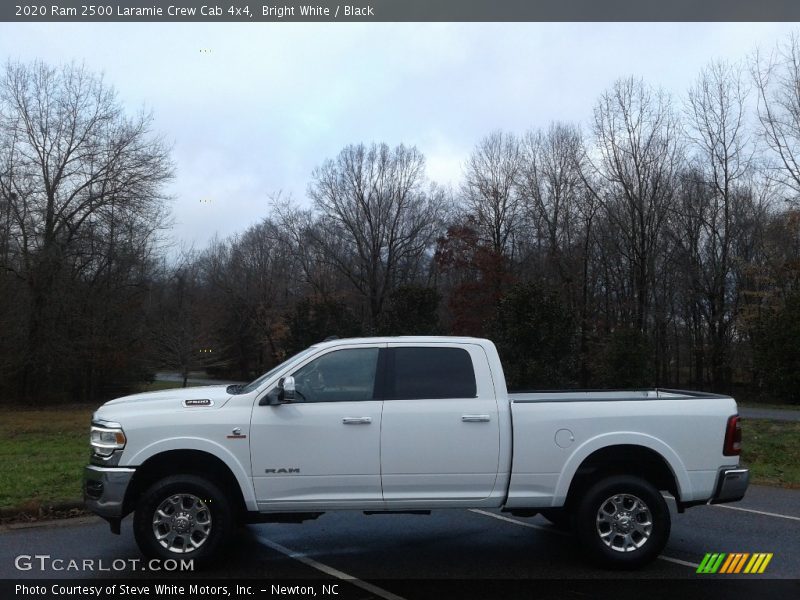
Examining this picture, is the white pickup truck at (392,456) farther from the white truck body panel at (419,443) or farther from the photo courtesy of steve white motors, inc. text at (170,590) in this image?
the photo courtesy of steve white motors, inc. text at (170,590)

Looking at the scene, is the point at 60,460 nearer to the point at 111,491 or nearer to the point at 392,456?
the point at 111,491

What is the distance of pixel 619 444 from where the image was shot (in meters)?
6.53

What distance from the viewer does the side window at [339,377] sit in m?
6.61

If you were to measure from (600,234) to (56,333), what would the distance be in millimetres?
33907

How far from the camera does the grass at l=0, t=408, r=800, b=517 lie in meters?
9.02

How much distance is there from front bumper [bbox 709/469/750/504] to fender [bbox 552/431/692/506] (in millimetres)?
268

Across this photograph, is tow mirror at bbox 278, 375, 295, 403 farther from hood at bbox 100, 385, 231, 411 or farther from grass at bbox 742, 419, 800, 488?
grass at bbox 742, 419, 800, 488

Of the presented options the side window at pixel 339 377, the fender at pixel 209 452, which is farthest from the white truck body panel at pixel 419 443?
the side window at pixel 339 377

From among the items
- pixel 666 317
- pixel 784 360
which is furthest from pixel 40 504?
pixel 666 317

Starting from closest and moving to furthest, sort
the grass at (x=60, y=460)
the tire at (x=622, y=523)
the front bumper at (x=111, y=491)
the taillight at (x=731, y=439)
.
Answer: the front bumper at (x=111, y=491) < the tire at (x=622, y=523) < the taillight at (x=731, y=439) < the grass at (x=60, y=460)

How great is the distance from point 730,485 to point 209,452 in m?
4.64

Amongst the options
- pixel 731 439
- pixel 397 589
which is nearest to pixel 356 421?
pixel 397 589

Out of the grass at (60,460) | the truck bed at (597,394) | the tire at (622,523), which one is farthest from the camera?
the grass at (60,460)

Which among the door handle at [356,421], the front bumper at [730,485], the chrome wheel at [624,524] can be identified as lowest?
the chrome wheel at [624,524]
